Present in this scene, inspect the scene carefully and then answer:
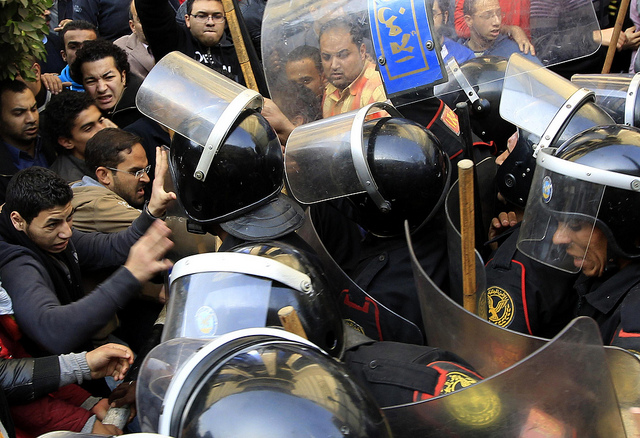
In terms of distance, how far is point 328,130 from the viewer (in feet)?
8.60

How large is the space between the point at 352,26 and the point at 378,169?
1.10 metres

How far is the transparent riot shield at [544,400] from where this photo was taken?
137cm

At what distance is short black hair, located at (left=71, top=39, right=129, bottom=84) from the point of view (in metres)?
4.30

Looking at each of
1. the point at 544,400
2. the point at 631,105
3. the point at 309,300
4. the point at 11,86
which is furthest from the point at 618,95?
the point at 11,86

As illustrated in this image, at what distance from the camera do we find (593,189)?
7.02 feet

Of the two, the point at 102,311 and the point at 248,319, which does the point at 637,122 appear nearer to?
the point at 248,319

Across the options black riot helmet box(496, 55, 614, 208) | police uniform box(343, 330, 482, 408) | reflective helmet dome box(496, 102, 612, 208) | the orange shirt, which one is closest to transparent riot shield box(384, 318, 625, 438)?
police uniform box(343, 330, 482, 408)

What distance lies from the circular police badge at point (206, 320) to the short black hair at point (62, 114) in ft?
7.35

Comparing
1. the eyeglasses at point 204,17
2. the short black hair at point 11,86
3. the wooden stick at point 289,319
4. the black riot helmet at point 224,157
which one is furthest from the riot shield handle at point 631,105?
the short black hair at point 11,86

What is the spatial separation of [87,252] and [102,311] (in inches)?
27.1

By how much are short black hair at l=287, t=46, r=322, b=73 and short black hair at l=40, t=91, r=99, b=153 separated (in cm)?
136

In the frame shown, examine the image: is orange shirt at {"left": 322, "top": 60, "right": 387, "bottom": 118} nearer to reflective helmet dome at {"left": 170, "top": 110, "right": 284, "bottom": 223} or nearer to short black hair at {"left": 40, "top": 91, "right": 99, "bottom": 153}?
reflective helmet dome at {"left": 170, "top": 110, "right": 284, "bottom": 223}

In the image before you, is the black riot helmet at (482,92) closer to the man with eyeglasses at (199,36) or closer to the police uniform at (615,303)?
the police uniform at (615,303)

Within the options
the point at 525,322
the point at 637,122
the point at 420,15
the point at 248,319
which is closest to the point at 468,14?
the point at 420,15
